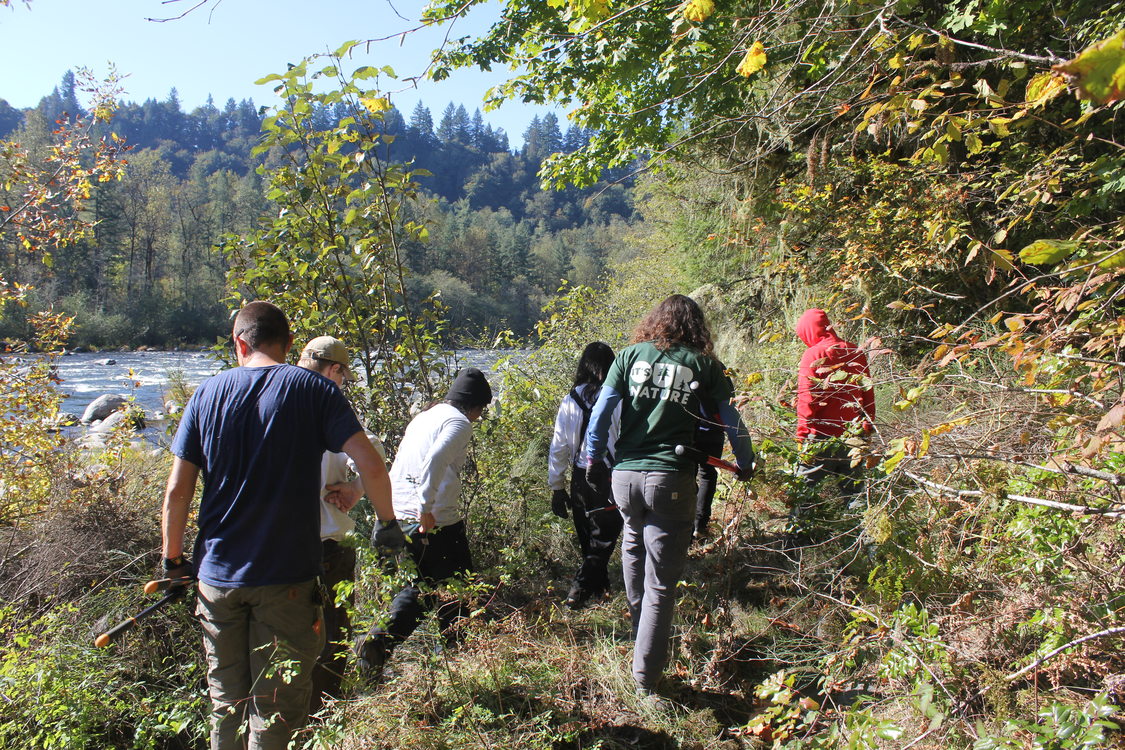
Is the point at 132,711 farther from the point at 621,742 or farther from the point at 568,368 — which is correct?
the point at 568,368

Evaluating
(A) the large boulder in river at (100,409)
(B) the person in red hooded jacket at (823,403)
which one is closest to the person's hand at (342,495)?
(B) the person in red hooded jacket at (823,403)

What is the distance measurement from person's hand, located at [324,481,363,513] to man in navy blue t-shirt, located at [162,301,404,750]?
46cm

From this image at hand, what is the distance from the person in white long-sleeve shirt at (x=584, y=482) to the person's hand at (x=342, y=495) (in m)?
1.28

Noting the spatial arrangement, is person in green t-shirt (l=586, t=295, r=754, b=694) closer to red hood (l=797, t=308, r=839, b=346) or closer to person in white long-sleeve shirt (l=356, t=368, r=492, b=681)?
person in white long-sleeve shirt (l=356, t=368, r=492, b=681)

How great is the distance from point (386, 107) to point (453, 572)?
2490 millimetres

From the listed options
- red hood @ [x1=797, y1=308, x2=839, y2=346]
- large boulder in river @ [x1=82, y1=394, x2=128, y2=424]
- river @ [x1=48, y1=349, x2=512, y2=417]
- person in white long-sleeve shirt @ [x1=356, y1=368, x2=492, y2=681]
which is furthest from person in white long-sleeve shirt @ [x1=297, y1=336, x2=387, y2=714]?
large boulder in river @ [x1=82, y1=394, x2=128, y2=424]

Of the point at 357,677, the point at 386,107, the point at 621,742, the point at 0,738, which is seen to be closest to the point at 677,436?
the point at 621,742

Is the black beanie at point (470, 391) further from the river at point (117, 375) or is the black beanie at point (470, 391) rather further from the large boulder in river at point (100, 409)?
the large boulder in river at point (100, 409)

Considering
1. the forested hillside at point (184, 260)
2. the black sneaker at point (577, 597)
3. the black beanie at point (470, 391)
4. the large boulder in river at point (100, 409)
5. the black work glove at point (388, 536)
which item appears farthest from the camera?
the forested hillside at point (184, 260)

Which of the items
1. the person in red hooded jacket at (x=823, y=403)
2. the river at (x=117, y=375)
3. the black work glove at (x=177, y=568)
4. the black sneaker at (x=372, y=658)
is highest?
the person in red hooded jacket at (x=823, y=403)

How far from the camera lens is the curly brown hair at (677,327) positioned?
3.22 metres

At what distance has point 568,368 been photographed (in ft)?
21.7

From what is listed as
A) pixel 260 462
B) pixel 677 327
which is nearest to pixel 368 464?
pixel 260 462

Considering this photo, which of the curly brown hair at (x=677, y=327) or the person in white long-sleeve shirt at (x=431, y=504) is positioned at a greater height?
the curly brown hair at (x=677, y=327)
